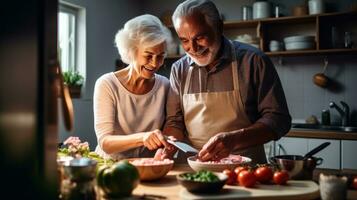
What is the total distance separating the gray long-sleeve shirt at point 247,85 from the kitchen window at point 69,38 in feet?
5.92

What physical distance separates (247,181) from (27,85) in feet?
2.52

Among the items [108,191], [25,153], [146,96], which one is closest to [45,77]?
[25,153]

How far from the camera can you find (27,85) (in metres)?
0.87

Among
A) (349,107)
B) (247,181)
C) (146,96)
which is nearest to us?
(247,181)

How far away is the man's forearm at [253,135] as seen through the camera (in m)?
1.70

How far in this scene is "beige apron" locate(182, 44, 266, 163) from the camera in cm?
191

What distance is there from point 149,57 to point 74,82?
169 cm

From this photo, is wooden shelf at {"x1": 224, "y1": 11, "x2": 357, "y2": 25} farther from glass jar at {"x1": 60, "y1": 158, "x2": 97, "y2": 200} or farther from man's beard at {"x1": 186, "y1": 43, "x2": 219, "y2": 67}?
glass jar at {"x1": 60, "y1": 158, "x2": 97, "y2": 200}

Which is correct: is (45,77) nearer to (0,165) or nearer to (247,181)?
(0,165)

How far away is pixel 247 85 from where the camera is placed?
1902mm

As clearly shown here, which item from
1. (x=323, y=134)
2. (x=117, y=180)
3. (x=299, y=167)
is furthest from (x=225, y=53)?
(x=323, y=134)

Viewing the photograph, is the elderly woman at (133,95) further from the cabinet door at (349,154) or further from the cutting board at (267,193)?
the cabinet door at (349,154)

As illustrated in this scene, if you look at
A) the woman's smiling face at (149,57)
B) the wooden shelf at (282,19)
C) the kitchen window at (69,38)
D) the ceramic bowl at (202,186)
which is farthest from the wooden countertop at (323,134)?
the ceramic bowl at (202,186)

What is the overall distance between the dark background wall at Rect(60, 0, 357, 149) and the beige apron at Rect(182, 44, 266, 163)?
1.78 m
